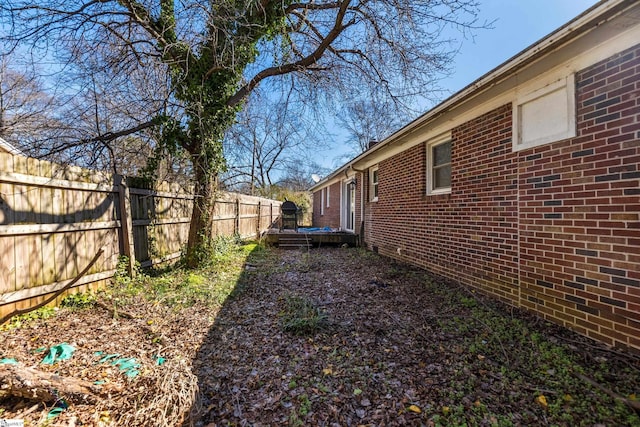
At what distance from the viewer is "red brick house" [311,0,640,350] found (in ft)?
9.03

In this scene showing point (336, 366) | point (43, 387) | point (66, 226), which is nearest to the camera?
point (43, 387)

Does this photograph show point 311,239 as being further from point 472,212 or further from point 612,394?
point 612,394

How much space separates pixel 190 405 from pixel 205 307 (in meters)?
2.42

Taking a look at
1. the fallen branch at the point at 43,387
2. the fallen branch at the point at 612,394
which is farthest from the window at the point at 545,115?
the fallen branch at the point at 43,387

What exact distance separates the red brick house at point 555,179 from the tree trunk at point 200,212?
454cm

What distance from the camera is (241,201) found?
11.6 metres

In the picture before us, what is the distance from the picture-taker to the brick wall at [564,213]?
276 cm

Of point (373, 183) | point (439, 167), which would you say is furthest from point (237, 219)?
point (439, 167)

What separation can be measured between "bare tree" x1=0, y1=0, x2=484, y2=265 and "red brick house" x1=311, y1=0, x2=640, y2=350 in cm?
181

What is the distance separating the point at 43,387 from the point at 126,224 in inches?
138

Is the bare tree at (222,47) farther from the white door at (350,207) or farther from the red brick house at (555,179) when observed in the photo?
the white door at (350,207)

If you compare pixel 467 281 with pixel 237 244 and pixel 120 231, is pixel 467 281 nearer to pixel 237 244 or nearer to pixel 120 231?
pixel 120 231

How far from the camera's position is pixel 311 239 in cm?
1131

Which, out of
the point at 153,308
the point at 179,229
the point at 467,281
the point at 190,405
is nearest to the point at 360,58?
the point at 467,281
